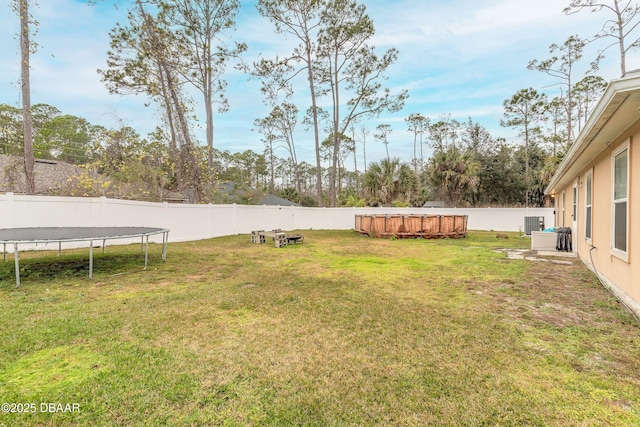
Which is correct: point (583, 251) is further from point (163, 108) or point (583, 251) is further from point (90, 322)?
point (163, 108)

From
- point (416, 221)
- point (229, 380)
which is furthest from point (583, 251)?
point (229, 380)

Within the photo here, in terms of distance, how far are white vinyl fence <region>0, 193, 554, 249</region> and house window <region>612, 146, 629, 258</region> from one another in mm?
10196

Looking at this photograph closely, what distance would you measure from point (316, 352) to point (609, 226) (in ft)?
15.0

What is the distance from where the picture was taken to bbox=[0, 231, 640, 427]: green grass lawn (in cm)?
164

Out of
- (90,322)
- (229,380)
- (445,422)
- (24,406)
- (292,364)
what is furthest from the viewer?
(90,322)

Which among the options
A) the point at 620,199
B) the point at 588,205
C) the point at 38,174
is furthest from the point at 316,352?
the point at 38,174

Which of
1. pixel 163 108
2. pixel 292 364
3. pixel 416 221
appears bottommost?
pixel 292 364

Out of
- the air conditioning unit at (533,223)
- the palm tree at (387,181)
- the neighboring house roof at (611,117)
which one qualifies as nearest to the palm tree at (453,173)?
the palm tree at (387,181)

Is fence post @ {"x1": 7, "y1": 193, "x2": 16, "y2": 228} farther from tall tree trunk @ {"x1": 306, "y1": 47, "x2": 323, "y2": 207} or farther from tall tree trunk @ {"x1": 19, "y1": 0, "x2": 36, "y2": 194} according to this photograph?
tall tree trunk @ {"x1": 306, "y1": 47, "x2": 323, "y2": 207}

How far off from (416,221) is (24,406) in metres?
11.9

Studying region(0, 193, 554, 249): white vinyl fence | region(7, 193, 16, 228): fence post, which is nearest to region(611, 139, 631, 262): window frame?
region(0, 193, 554, 249): white vinyl fence

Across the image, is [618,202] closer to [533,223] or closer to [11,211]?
[533,223]

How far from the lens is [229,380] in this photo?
1.93 meters

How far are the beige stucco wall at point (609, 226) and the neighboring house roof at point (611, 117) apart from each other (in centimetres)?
10
